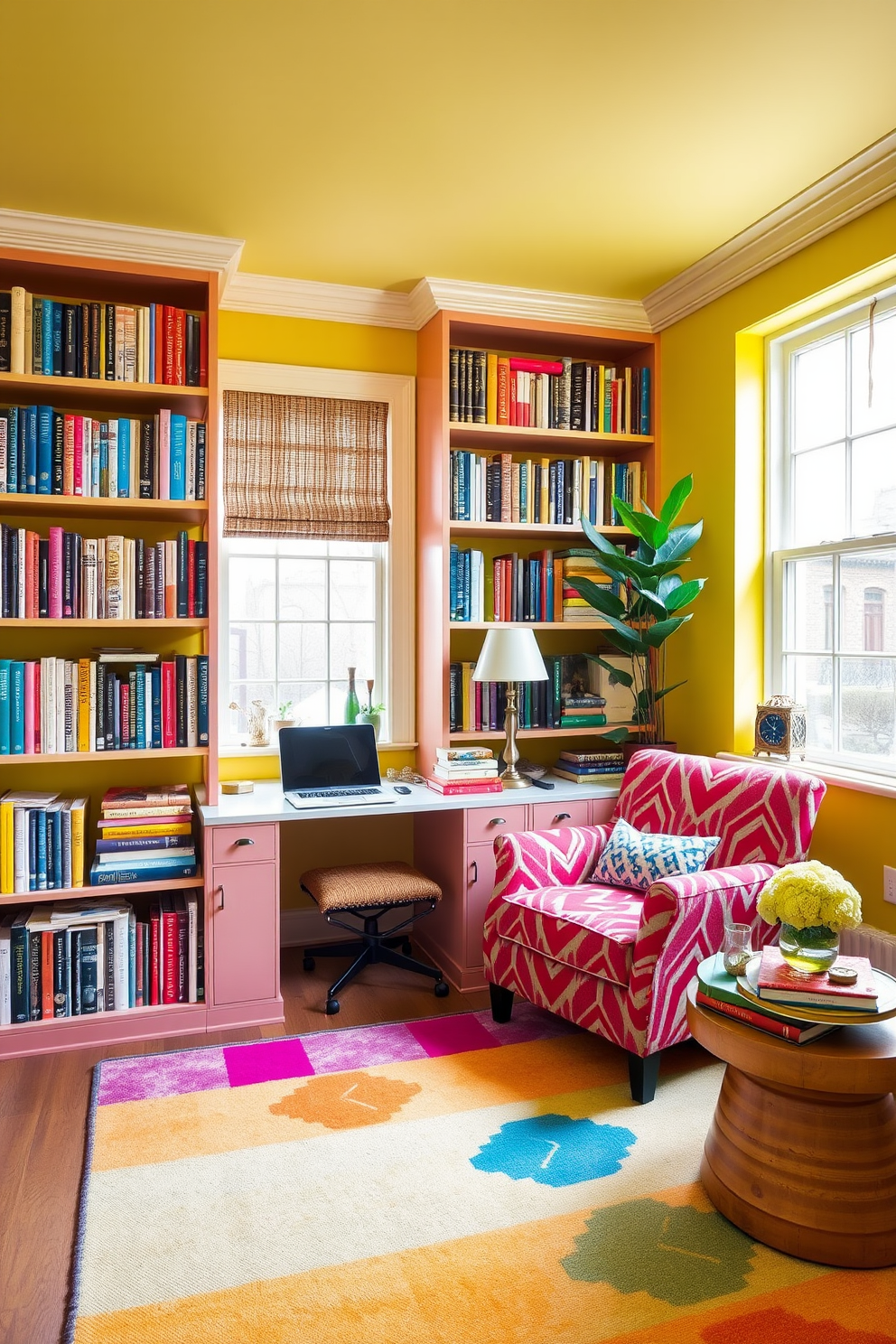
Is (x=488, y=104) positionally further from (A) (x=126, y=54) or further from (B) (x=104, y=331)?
(B) (x=104, y=331)

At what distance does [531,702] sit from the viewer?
151 inches

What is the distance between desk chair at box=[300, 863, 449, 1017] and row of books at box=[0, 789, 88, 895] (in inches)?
32.3

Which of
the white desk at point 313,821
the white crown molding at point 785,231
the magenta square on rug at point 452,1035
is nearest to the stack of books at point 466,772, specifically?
A: the white desk at point 313,821

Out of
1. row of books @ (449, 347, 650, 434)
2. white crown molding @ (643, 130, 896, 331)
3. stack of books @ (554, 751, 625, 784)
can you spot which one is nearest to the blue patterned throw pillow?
stack of books @ (554, 751, 625, 784)

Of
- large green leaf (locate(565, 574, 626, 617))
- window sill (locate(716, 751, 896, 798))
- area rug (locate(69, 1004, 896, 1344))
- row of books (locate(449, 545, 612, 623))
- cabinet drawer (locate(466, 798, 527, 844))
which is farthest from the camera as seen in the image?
row of books (locate(449, 545, 612, 623))

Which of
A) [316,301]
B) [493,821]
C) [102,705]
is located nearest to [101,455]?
[102,705]

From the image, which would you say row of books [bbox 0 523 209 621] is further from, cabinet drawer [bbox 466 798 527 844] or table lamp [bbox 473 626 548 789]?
cabinet drawer [bbox 466 798 527 844]

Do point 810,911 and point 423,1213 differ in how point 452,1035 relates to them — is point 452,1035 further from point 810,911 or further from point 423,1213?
point 810,911

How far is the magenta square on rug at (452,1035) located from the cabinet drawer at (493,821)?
62 cm

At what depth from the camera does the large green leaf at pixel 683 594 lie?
11.3 feet

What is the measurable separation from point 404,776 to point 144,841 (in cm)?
111

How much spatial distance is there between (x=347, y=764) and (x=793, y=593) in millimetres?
1806

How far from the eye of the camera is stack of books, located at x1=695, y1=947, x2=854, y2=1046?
198 cm

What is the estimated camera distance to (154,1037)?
3088 mm
